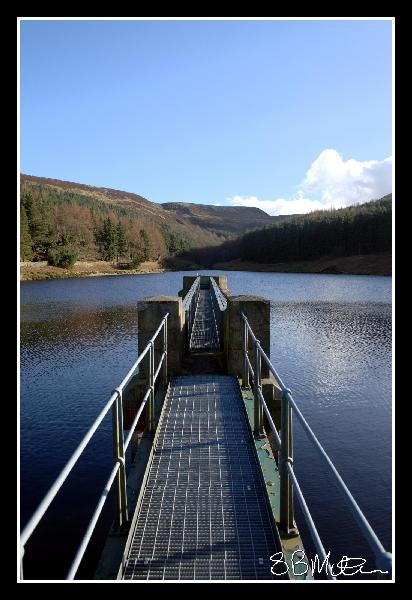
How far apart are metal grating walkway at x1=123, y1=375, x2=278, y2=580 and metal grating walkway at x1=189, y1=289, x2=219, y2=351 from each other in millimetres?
3502

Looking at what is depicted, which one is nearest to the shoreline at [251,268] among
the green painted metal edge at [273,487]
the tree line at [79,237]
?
the tree line at [79,237]

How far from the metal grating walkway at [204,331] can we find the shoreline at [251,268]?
51.7 m

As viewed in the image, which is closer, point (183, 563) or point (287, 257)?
point (183, 563)

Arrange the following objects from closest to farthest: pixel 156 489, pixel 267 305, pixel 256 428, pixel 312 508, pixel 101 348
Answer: pixel 156 489, pixel 256 428, pixel 267 305, pixel 312 508, pixel 101 348

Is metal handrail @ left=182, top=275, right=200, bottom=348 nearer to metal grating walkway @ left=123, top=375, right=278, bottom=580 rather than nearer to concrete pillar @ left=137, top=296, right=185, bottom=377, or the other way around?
concrete pillar @ left=137, top=296, right=185, bottom=377

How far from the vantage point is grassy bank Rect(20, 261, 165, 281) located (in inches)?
2574

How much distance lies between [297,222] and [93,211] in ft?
169

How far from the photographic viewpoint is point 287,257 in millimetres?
107188

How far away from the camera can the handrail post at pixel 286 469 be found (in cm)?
359

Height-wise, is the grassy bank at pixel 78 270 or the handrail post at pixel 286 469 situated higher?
the grassy bank at pixel 78 270

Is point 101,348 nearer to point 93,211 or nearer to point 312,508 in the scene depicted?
point 312,508

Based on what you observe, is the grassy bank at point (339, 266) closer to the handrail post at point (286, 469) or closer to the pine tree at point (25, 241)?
the pine tree at point (25, 241)

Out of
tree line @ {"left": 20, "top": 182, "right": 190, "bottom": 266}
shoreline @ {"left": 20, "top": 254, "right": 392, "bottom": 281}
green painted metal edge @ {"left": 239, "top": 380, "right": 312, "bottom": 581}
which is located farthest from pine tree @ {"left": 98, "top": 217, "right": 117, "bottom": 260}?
green painted metal edge @ {"left": 239, "top": 380, "right": 312, "bottom": 581}

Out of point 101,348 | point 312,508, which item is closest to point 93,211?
point 101,348
